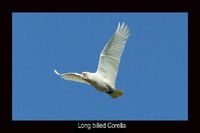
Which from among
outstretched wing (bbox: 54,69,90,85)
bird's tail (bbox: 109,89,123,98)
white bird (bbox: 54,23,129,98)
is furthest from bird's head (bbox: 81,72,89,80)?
bird's tail (bbox: 109,89,123,98)

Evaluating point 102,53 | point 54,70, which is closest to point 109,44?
point 102,53

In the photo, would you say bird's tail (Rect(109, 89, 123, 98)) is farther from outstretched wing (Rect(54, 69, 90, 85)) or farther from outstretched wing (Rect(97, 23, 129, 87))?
outstretched wing (Rect(54, 69, 90, 85))

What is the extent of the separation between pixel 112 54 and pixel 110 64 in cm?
17

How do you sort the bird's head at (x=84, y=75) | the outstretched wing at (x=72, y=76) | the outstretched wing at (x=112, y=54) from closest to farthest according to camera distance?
the outstretched wing at (x=112, y=54) → the bird's head at (x=84, y=75) → the outstretched wing at (x=72, y=76)

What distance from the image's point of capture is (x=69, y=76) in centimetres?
1625

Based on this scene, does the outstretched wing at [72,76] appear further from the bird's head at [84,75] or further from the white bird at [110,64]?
the white bird at [110,64]

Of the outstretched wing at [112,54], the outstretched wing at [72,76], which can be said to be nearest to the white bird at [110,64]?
the outstretched wing at [112,54]

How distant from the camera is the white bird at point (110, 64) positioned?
1561 centimetres

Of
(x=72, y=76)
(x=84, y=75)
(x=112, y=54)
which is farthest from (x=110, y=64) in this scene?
(x=72, y=76)

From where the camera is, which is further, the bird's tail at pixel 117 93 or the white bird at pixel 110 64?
the bird's tail at pixel 117 93

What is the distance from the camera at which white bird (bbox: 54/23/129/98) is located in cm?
1561

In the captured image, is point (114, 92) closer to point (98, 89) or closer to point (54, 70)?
point (98, 89)

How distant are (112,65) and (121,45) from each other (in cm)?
36

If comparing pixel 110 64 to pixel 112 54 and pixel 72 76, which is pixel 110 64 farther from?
pixel 72 76
